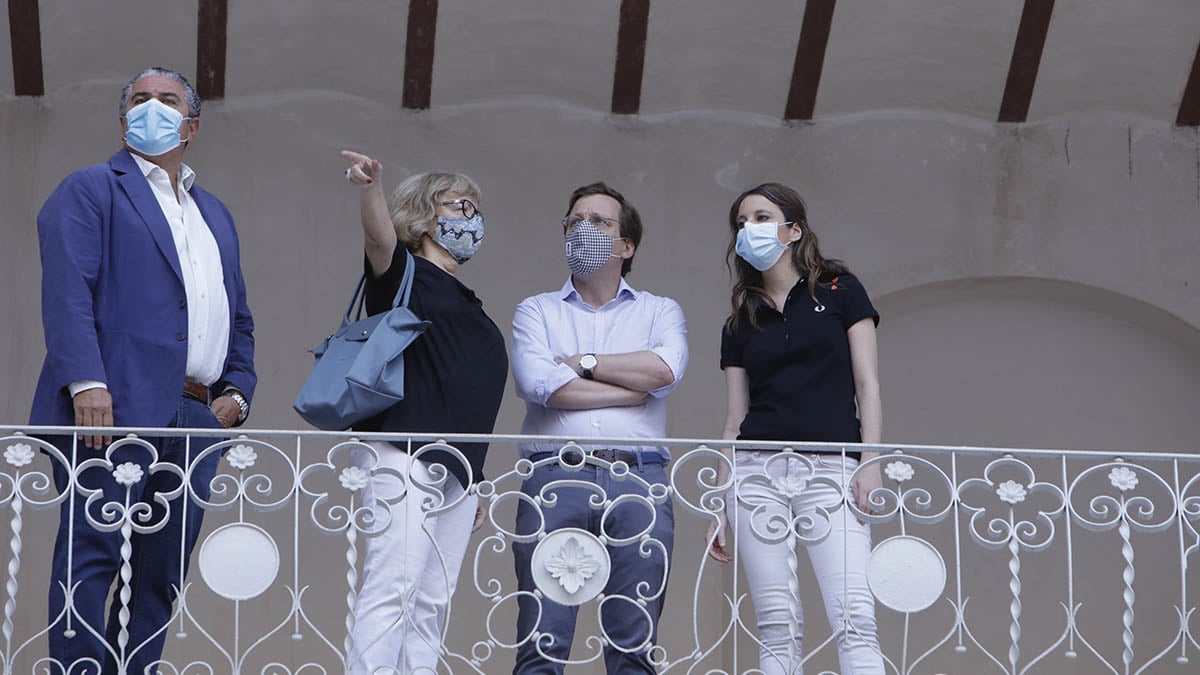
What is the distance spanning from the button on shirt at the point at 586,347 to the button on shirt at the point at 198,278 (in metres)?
0.79

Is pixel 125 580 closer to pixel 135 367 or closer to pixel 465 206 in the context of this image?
pixel 135 367

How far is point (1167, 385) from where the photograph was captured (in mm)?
7684

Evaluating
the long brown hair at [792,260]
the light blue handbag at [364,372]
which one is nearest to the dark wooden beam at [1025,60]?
the long brown hair at [792,260]

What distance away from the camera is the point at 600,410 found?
4.74m

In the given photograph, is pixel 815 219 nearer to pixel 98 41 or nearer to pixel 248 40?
pixel 248 40

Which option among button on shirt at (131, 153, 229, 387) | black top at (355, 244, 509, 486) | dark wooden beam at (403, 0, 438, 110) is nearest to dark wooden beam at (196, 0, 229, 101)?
dark wooden beam at (403, 0, 438, 110)

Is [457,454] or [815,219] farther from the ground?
[815,219]

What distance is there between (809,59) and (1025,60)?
92cm

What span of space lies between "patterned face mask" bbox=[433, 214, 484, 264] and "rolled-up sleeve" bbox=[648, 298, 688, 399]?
1.90 ft

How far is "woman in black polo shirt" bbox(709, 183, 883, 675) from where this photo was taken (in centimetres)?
438

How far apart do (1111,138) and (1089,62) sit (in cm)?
38

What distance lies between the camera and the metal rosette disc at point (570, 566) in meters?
4.26

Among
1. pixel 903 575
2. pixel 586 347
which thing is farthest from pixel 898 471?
pixel 586 347

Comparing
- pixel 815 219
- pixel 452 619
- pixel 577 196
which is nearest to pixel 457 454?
pixel 577 196
